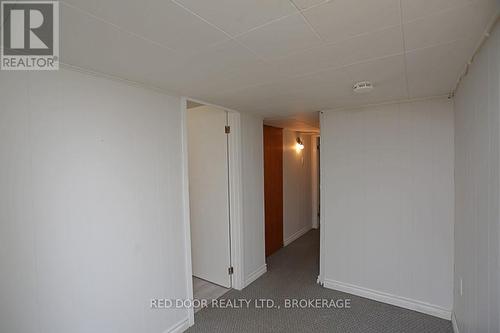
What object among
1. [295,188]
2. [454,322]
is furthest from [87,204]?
[295,188]

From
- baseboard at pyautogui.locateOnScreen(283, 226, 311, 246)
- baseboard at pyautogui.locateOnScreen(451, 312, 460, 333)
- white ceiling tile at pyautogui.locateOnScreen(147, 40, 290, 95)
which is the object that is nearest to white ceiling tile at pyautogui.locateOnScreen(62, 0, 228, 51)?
white ceiling tile at pyautogui.locateOnScreen(147, 40, 290, 95)

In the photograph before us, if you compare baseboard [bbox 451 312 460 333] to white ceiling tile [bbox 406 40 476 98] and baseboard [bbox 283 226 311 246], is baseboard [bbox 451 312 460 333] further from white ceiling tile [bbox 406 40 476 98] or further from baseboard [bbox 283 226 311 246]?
baseboard [bbox 283 226 311 246]

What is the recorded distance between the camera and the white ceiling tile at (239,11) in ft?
3.26

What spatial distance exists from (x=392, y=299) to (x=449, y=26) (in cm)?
268

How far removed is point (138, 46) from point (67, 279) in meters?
1.47

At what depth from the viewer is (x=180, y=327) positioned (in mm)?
2305

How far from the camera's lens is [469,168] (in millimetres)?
1738

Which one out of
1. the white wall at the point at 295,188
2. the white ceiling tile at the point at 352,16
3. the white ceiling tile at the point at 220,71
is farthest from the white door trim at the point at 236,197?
the white ceiling tile at the point at 352,16

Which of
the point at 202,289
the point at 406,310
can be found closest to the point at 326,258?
the point at 406,310

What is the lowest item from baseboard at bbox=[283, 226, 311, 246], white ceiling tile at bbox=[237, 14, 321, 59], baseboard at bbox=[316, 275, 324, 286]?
baseboard at bbox=[316, 275, 324, 286]

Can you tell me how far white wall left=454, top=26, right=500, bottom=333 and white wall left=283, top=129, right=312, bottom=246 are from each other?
2.73 metres

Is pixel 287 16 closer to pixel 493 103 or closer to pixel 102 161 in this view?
pixel 493 103

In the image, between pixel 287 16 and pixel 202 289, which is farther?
pixel 202 289

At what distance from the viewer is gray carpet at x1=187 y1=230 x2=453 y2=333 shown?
7.67 ft
